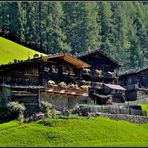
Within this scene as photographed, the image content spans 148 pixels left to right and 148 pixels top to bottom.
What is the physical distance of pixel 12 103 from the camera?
64.8 metres

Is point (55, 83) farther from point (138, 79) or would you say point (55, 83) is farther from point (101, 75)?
point (138, 79)

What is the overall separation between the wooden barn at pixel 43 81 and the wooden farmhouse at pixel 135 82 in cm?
1984

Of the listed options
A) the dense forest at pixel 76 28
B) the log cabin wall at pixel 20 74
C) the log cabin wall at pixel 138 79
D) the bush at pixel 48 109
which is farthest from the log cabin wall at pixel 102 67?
the dense forest at pixel 76 28

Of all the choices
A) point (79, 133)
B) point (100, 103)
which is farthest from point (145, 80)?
point (79, 133)

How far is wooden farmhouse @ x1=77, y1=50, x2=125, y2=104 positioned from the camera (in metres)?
86.1

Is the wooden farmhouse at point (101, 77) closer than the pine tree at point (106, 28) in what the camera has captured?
Yes

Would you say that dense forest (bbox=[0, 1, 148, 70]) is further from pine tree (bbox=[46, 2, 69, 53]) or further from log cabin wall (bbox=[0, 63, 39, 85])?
log cabin wall (bbox=[0, 63, 39, 85])

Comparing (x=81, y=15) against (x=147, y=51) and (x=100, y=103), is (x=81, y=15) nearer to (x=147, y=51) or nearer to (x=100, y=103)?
(x=147, y=51)

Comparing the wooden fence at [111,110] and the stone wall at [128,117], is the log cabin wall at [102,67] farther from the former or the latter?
the stone wall at [128,117]

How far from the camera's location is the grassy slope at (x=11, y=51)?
94250 millimetres

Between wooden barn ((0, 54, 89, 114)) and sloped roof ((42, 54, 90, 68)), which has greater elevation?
sloped roof ((42, 54, 90, 68))

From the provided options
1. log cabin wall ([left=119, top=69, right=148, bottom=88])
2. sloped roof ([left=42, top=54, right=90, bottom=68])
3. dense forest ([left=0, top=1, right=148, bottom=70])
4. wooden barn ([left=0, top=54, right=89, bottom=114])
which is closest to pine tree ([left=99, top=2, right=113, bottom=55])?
dense forest ([left=0, top=1, right=148, bottom=70])

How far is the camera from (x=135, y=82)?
100375 millimetres

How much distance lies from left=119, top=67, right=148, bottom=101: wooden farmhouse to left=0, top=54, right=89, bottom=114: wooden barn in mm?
19839
